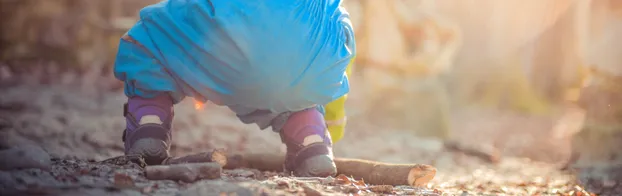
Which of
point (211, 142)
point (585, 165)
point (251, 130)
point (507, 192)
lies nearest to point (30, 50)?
point (251, 130)

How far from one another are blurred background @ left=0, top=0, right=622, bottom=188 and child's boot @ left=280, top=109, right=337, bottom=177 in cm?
122

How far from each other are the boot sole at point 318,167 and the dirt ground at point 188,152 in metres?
0.11

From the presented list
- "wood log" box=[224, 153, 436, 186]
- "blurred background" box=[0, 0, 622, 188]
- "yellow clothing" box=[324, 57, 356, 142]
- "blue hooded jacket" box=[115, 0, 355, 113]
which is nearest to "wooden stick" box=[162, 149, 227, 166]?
"blue hooded jacket" box=[115, 0, 355, 113]

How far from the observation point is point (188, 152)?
397cm

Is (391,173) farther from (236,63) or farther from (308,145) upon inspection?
(236,63)

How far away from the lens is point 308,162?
89.3 inches

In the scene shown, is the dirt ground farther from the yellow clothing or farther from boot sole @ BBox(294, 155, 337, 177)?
the yellow clothing

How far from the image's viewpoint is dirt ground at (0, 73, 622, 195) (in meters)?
1.70

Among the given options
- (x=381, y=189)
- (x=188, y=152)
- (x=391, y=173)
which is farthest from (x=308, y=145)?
(x=188, y=152)

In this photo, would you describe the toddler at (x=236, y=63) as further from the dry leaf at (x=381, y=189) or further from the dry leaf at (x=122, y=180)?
the dry leaf at (x=122, y=180)

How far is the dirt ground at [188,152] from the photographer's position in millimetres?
1701

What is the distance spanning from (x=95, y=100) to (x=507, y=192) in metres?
4.36

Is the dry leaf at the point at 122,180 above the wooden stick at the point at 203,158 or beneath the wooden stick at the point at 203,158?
beneath

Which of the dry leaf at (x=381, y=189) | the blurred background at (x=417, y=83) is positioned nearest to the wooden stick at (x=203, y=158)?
the dry leaf at (x=381, y=189)
